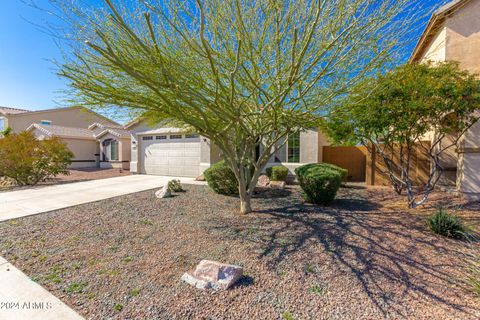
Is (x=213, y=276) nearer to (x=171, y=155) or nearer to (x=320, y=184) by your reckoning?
(x=320, y=184)

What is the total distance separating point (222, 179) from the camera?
27.4ft

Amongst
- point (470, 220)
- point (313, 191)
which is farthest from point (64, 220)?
point (470, 220)

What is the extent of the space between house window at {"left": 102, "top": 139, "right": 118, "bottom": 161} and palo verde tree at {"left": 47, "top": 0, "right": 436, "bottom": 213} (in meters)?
16.8

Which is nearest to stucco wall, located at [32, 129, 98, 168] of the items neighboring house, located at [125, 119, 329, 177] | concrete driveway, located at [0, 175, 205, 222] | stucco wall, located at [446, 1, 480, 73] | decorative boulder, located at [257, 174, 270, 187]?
neighboring house, located at [125, 119, 329, 177]

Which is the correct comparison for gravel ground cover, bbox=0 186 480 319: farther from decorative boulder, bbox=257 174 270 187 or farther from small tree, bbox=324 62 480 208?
decorative boulder, bbox=257 174 270 187

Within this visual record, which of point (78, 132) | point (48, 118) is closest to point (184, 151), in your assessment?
point (78, 132)

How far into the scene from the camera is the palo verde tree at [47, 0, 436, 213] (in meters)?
3.75

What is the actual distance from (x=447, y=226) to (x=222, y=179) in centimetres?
626

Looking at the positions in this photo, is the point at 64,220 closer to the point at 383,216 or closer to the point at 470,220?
the point at 383,216

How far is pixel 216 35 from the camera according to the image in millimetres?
4289

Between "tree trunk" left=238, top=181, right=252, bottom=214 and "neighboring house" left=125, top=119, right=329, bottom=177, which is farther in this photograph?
"neighboring house" left=125, top=119, right=329, bottom=177

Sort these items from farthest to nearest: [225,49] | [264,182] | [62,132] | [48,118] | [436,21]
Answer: [48,118], [62,132], [264,182], [436,21], [225,49]

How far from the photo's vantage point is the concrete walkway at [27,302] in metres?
2.49

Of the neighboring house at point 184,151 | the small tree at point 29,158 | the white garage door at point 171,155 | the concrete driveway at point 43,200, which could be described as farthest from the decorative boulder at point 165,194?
the small tree at point 29,158
